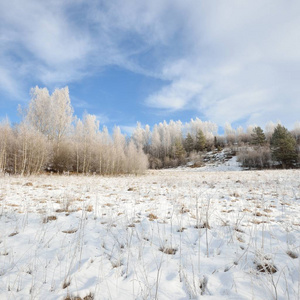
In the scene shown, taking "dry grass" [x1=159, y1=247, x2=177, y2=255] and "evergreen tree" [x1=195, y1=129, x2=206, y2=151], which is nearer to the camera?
"dry grass" [x1=159, y1=247, x2=177, y2=255]

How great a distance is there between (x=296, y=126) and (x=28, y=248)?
306 ft

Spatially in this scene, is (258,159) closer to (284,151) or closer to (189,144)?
(284,151)

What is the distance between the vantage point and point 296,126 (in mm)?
69625

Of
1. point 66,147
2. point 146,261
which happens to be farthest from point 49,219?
point 66,147

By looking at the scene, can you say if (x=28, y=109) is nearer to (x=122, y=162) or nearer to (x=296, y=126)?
(x=122, y=162)

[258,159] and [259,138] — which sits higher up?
[259,138]

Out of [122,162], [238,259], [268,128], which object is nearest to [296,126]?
[268,128]

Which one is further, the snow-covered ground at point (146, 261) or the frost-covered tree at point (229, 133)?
the frost-covered tree at point (229, 133)

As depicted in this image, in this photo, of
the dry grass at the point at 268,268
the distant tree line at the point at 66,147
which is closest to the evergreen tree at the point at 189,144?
the distant tree line at the point at 66,147

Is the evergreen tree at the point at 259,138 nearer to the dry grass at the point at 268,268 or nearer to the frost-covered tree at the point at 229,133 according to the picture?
the frost-covered tree at the point at 229,133

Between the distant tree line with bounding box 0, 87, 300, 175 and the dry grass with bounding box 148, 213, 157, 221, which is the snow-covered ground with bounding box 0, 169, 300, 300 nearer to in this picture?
the dry grass with bounding box 148, 213, 157, 221

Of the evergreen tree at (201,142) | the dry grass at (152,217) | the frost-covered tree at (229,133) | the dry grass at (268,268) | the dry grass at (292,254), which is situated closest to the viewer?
the dry grass at (268,268)

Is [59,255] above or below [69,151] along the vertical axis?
below

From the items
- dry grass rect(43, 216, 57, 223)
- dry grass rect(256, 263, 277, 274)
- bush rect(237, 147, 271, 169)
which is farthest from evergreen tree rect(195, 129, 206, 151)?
dry grass rect(256, 263, 277, 274)
